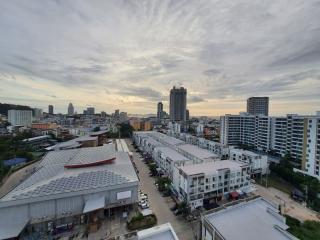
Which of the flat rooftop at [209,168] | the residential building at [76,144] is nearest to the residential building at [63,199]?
the flat rooftop at [209,168]

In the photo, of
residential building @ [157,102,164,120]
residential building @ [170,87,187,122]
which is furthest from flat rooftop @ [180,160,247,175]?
residential building @ [157,102,164,120]

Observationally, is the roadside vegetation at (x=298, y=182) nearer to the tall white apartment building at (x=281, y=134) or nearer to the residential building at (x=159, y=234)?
the tall white apartment building at (x=281, y=134)

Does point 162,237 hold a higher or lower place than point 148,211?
higher

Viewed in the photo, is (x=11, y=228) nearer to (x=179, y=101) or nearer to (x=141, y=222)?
(x=141, y=222)

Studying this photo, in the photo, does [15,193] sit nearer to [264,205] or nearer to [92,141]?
[264,205]

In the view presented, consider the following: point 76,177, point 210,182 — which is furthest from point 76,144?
point 210,182

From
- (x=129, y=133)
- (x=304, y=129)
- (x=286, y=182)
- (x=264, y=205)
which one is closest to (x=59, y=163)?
(x=264, y=205)
